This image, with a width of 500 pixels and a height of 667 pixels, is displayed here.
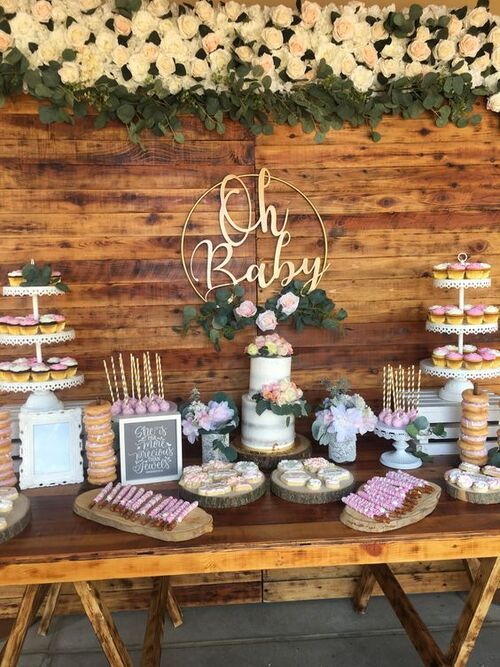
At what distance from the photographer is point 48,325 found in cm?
233

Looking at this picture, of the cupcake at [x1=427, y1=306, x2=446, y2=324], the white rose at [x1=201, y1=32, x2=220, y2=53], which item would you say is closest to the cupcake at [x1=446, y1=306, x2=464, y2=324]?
the cupcake at [x1=427, y1=306, x2=446, y2=324]

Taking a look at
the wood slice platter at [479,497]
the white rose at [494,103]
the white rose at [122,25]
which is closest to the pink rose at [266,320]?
the wood slice platter at [479,497]

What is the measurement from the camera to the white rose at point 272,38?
252 centimetres

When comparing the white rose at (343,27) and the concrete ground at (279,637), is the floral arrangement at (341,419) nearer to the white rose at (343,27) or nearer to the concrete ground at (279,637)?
the concrete ground at (279,637)

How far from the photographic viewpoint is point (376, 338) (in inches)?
115

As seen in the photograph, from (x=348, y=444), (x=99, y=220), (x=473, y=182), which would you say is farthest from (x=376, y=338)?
(x=99, y=220)

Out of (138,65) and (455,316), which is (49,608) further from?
(138,65)

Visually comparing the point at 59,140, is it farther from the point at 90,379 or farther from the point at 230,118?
the point at 90,379

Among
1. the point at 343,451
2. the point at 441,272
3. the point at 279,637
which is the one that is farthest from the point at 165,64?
the point at 279,637

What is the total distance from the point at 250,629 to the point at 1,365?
1.66 m

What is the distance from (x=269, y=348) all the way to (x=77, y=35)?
155 cm

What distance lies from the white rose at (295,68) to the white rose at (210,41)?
0.33 metres

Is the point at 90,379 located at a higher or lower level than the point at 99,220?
lower

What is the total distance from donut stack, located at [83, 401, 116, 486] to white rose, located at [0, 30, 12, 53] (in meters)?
1.52
